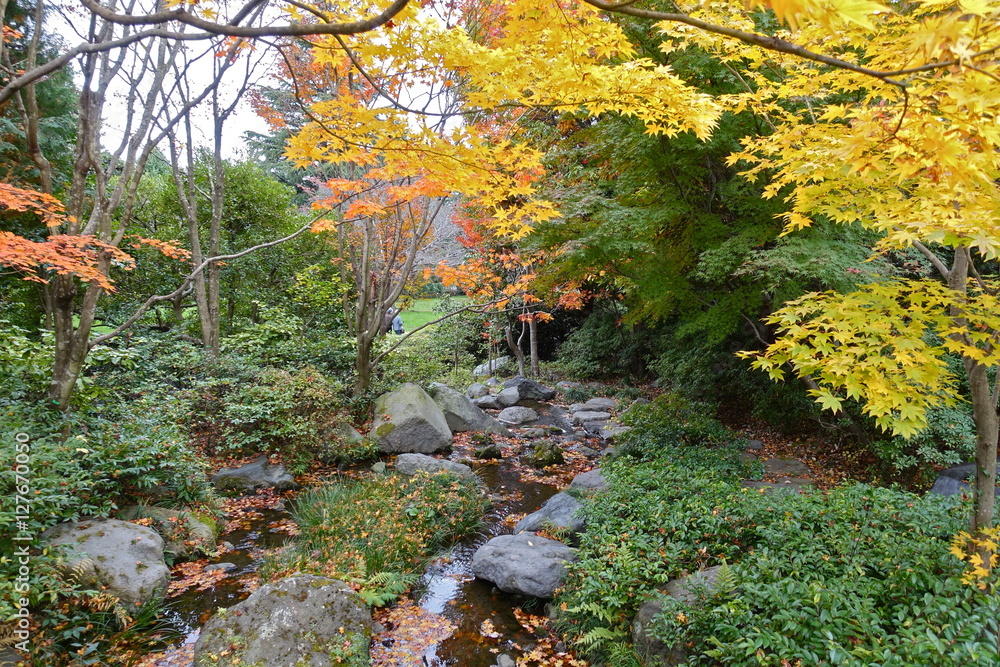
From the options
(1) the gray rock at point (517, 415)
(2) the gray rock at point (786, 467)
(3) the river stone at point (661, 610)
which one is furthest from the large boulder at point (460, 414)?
(3) the river stone at point (661, 610)

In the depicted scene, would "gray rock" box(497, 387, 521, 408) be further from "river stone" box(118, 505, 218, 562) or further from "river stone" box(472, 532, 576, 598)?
"river stone" box(118, 505, 218, 562)

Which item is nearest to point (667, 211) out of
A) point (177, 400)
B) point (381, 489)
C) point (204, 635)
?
point (381, 489)

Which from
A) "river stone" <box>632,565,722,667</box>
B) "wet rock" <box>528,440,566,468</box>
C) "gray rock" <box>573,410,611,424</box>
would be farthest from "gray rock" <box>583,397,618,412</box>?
"river stone" <box>632,565,722,667</box>

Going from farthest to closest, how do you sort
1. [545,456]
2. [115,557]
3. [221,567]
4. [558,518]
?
[545,456] < [558,518] < [221,567] < [115,557]

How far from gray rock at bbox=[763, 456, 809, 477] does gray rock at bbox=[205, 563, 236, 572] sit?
22.2 ft

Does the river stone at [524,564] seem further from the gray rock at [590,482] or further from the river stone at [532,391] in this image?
the river stone at [532,391]

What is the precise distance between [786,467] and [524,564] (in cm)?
452

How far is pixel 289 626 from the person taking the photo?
362 centimetres

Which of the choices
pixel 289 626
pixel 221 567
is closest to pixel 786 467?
pixel 289 626

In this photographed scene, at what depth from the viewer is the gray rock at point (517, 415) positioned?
11.6m

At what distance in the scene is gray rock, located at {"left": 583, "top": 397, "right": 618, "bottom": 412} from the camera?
40.4 ft

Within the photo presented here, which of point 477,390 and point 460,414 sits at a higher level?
point 460,414

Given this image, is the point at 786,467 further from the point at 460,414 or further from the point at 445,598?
the point at 460,414

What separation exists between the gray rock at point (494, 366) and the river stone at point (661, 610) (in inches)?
535
